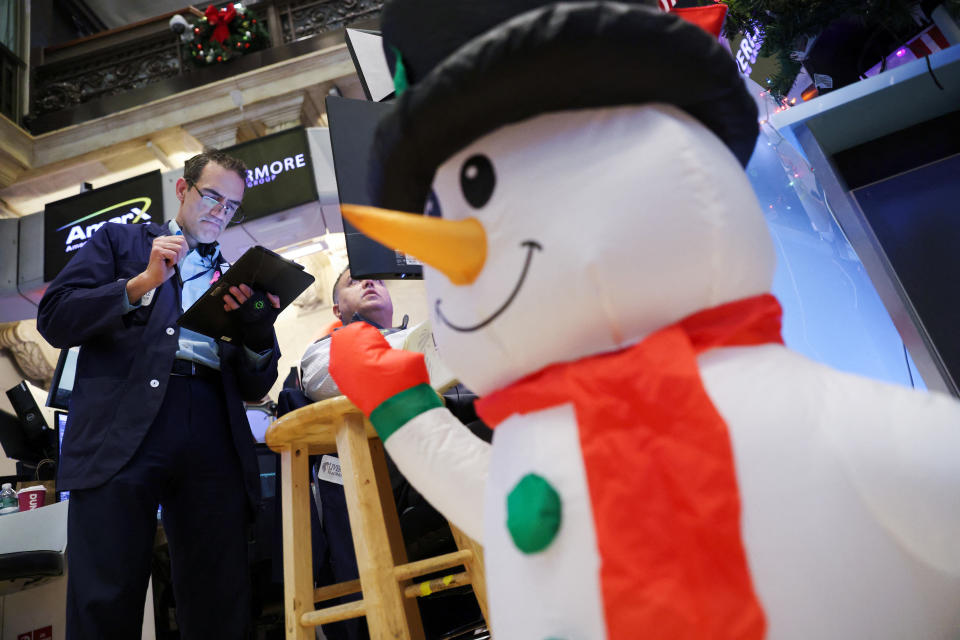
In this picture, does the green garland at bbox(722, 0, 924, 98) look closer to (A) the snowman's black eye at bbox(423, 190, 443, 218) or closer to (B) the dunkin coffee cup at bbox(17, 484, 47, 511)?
(A) the snowman's black eye at bbox(423, 190, 443, 218)

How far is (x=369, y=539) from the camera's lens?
126cm

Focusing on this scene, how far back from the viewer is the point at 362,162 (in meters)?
1.72

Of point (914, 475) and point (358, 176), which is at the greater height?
point (358, 176)

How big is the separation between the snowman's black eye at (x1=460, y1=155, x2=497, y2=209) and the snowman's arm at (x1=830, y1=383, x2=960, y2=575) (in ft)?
1.35

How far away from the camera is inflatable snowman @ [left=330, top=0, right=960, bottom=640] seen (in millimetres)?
595

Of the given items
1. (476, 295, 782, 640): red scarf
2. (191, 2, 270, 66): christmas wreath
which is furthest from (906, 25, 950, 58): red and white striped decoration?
(191, 2, 270, 66): christmas wreath

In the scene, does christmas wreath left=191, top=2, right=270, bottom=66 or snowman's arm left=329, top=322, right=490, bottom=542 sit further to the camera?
christmas wreath left=191, top=2, right=270, bottom=66

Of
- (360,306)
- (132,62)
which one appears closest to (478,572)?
(360,306)

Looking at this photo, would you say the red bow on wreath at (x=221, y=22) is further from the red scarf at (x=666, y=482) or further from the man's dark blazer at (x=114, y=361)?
the red scarf at (x=666, y=482)

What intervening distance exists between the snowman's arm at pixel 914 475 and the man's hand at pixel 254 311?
1279 mm

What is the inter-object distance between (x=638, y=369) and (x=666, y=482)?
0.11m

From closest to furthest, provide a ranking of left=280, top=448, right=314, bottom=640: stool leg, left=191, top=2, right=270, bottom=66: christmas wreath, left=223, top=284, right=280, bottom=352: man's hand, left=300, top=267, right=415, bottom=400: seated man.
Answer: left=280, top=448, right=314, bottom=640: stool leg < left=223, top=284, right=280, bottom=352: man's hand < left=300, top=267, right=415, bottom=400: seated man < left=191, top=2, right=270, bottom=66: christmas wreath

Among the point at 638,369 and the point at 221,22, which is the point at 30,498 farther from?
the point at 221,22

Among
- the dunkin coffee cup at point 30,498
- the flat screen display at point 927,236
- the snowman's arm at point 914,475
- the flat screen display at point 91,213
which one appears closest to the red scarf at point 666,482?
the snowman's arm at point 914,475
